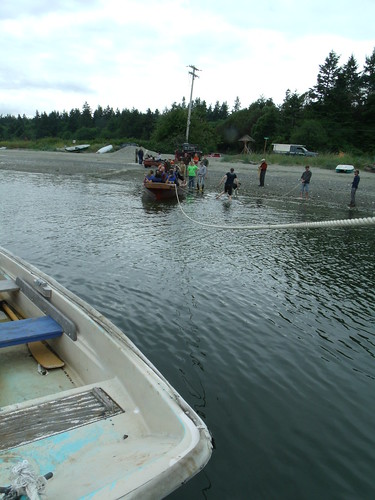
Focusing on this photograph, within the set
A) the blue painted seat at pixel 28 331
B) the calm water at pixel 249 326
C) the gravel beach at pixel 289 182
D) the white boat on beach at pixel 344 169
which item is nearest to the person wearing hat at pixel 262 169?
the gravel beach at pixel 289 182

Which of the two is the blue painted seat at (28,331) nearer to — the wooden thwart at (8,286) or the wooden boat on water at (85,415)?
the wooden boat on water at (85,415)

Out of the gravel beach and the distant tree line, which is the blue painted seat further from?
the distant tree line

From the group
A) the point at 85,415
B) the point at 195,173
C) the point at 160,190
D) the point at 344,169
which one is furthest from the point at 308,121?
the point at 85,415

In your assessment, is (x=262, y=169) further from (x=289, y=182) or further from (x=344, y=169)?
(x=344, y=169)

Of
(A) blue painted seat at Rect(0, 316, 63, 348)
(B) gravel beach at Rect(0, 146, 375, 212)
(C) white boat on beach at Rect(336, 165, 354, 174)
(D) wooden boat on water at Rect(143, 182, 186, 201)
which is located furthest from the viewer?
(C) white boat on beach at Rect(336, 165, 354, 174)

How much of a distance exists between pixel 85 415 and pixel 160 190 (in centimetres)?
1865

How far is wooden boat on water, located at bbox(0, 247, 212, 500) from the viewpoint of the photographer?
276 centimetres

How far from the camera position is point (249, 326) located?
24.1ft

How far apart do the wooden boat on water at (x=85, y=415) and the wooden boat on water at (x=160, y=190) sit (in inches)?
638

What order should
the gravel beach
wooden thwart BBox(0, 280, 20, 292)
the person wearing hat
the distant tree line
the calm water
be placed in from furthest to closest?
1. the distant tree line
2. the person wearing hat
3. the gravel beach
4. wooden thwart BBox(0, 280, 20, 292)
5. the calm water

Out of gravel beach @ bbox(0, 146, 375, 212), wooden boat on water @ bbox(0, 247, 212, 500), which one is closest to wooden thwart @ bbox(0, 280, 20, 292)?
wooden boat on water @ bbox(0, 247, 212, 500)

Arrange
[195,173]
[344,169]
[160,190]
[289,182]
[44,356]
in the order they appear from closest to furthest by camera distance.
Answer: [44,356] < [160,190] < [195,173] < [289,182] < [344,169]

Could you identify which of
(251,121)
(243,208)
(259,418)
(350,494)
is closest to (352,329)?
(259,418)

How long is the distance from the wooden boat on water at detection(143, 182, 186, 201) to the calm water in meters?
5.59
